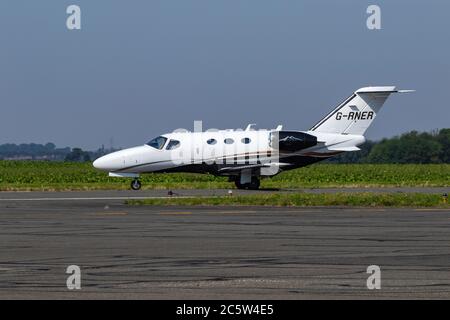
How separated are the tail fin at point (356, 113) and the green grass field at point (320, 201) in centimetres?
1518

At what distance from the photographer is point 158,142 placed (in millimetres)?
51188

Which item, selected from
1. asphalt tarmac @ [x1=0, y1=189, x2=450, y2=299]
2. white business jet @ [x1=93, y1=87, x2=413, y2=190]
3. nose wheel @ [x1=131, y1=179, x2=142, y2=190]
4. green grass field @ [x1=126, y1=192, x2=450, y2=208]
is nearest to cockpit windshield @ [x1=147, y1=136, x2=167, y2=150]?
white business jet @ [x1=93, y1=87, x2=413, y2=190]

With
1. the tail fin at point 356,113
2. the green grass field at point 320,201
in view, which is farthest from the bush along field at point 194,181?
the green grass field at point 320,201

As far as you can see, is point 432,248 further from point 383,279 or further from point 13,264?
point 13,264

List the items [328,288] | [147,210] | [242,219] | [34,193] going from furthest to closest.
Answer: [34,193] < [147,210] < [242,219] < [328,288]

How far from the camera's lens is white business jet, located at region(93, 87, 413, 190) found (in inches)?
1991

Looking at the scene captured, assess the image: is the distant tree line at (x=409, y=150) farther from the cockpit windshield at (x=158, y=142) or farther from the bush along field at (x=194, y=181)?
the cockpit windshield at (x=158, y=142)

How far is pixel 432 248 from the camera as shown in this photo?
68.8ft

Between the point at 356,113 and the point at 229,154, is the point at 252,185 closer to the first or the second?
the point at 229,154

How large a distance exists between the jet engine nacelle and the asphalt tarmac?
17.5m

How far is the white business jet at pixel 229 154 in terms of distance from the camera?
1991 inches

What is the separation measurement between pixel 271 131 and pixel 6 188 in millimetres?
12135

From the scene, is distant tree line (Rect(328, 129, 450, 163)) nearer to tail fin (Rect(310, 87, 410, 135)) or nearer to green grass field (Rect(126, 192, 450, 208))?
tail fin (Rect(310, 87, 410, 135))
